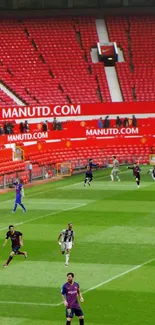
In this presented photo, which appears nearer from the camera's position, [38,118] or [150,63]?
[38,118]

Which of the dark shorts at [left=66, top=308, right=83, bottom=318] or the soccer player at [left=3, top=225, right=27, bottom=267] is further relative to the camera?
the soccer player at [left=3, top=225, right=27, bottom=267]

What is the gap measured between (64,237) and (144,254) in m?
3.50

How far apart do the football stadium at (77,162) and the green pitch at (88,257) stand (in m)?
0.06

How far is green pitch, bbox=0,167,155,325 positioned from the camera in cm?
2858

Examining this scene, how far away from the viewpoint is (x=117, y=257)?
35812mm

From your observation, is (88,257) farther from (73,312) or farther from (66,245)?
(73,312)

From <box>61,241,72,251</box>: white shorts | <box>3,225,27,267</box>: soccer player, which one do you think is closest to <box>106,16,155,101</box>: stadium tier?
<box>61,241,72,251</box>: white shorts

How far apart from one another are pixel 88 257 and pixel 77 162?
95.9 feet

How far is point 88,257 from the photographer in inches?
1411

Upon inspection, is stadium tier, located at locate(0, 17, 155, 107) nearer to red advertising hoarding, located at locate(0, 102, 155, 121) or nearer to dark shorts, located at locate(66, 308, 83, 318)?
red advertising hoarding, located at locate(0, 102, 155, 121)

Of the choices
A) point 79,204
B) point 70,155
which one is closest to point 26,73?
point 70,155

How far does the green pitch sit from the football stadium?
6 cm

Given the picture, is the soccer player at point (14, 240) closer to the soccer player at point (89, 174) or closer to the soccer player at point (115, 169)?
the soccer player at point (89, 174)

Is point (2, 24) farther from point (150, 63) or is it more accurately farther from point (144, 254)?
point (144, 254)
